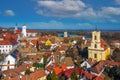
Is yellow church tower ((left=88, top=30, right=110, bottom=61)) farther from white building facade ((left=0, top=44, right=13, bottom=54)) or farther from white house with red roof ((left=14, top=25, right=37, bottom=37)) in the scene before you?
white house with red roof ((left=14, top=25, right=37, bottom=37))

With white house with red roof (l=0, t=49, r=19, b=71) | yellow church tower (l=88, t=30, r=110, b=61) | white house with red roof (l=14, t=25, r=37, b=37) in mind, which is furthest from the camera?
white house with red roof (l=14, t=25, r=37, b=37)

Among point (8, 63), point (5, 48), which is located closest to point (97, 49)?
point (8, 63)

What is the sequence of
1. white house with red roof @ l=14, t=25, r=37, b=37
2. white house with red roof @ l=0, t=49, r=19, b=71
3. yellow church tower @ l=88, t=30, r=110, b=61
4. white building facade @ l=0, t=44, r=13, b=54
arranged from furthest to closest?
1. white house with red roof @ l=14, t=25, r=37, b=37
2. white building facade @ l=0, t=44, r=13, b=54
3. yellow church tower @ l=88, t=30, r=110, b=61
4. white house with red roof @ l=0, t=49, r=19, b=71

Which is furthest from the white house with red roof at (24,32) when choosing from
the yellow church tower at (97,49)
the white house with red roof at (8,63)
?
the white house with red roof at (8,63)

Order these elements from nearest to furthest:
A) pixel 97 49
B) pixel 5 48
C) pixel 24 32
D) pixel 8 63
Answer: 1. pixel 8 63
2. pixel 97 49
3. pixel 5 48
4. pixel 24 32

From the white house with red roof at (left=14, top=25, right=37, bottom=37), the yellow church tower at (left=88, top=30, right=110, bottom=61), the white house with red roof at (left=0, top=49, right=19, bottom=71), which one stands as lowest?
the white house with red roof at (left=0, top=49, right=19, bottom=71)

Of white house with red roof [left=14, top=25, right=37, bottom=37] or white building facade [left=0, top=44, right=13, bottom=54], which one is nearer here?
white building facade [left=0, top=44, right=13, bottom=54]

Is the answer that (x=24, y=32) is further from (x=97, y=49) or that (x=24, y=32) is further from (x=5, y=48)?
(x=97, y=49)

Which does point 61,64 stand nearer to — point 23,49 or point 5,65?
point 5,65

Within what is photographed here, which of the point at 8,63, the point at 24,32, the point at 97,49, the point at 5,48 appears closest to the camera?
the point at 8,63

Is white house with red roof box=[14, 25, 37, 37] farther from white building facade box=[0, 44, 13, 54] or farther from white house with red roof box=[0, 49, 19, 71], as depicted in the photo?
white house with red roof box=[0, 49, 19, 71]

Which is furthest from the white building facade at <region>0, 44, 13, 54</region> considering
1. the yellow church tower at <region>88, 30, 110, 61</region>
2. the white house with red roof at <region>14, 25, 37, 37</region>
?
the yellow church tower at <region>88, 30, 110, 61</region>

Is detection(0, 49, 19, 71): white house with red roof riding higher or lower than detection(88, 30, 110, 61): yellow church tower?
lower
